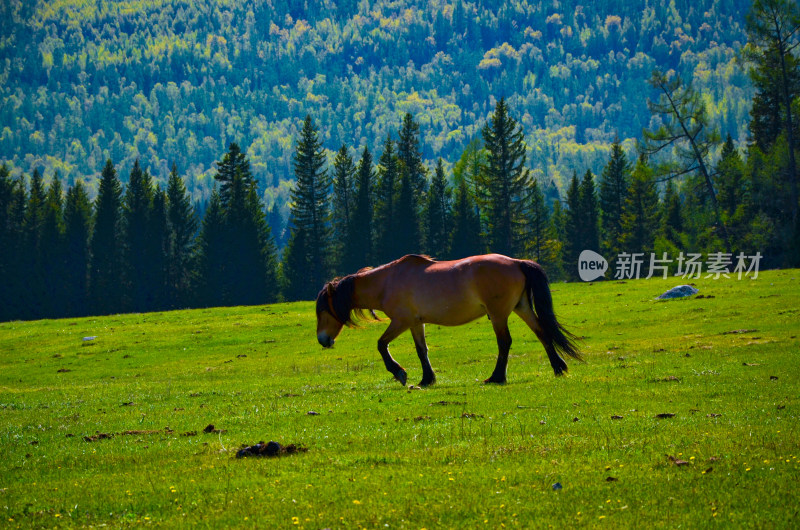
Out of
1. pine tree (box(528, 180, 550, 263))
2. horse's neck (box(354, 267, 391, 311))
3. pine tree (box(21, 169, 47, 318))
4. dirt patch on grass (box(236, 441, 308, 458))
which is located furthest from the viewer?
pine tree (box(528, 180, 550, 263))

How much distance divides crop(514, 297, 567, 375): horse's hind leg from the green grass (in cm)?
40

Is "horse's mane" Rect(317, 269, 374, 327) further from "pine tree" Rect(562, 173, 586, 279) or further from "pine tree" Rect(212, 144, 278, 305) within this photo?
"pine tree" Rect(562, 173, 586, 279)

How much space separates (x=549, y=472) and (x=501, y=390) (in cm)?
738

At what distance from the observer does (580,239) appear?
93.4 m

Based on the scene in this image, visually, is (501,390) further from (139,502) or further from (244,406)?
(139,502)

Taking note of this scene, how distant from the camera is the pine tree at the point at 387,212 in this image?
8450 cm

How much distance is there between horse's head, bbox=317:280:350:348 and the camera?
1998 cm

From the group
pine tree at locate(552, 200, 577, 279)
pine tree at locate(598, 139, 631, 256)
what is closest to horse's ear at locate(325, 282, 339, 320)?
pine tree at locate(552, 200, 577, 279)

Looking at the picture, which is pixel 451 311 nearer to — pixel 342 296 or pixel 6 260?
pixel 342 296

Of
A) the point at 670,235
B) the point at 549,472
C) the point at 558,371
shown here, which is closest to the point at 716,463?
the point at 549,472

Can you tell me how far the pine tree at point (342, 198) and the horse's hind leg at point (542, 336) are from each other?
232 feet

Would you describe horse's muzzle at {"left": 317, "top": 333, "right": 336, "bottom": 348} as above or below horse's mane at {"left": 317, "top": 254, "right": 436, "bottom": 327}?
below

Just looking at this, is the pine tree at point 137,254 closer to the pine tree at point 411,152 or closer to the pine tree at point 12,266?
the pine tree at point 12,266

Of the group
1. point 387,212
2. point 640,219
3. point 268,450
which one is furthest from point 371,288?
point 640,219
